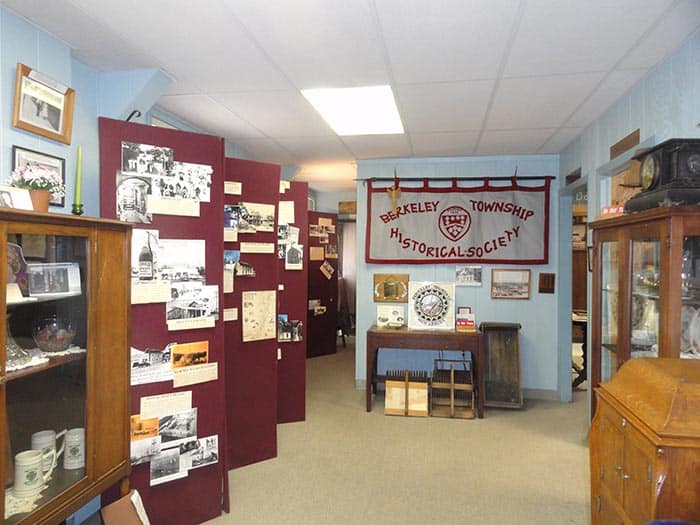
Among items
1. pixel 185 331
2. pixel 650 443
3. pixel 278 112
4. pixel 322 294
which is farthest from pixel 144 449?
pixel 322 294

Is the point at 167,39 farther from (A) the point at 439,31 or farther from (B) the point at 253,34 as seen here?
(A) the point at 439,31

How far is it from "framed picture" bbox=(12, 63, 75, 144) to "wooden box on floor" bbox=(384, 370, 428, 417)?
3352 millimetres

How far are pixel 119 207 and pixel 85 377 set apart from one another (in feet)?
2.82

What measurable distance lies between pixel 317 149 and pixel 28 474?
3691 mm

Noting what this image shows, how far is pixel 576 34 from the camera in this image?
7.31 feet

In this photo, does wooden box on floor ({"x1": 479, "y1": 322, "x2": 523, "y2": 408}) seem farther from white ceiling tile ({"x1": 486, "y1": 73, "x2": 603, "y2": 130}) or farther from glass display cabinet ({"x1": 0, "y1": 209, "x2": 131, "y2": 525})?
glass display cabinet ({"x1": 0, "y1": 209, "x2": 131, "y2": 525})

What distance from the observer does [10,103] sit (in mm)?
2062

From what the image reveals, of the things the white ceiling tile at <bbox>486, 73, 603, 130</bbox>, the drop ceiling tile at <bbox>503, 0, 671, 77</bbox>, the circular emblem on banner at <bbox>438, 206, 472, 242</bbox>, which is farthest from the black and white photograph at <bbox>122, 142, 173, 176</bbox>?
the circular emblem on banner at <bbox>438, 206, 472, 242</bbox>

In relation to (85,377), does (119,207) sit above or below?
above

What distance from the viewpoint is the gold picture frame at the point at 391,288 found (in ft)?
16.5

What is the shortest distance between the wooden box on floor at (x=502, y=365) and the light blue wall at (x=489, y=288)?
0.29 meters

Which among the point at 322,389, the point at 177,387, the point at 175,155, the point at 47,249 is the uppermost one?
the point at 175,155

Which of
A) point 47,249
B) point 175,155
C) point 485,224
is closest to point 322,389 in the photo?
point 485,224

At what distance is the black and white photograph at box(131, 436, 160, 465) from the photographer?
2373mm
